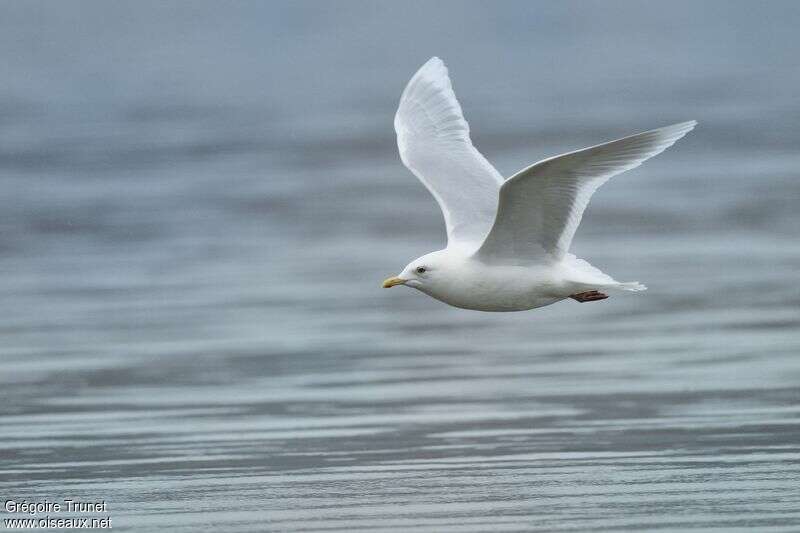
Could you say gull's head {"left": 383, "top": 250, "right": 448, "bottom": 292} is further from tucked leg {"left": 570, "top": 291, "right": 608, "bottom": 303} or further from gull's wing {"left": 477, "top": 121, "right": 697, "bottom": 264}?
tucked leg {"left": 570, "top": 291, "right": 608, "bottom": 303}

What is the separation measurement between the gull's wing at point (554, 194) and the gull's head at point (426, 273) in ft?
0.77

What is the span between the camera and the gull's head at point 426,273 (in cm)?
1141

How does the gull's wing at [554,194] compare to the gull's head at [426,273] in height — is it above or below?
above

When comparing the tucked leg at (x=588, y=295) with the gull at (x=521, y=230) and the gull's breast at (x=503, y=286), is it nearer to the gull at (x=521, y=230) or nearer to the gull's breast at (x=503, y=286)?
the gull at (x=521, y=230)

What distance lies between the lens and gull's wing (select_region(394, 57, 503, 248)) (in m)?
12.2

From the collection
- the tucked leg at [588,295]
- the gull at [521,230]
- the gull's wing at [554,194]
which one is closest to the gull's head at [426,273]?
the gull at [521,230]

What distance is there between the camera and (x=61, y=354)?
54.2ft

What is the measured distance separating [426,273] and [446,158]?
1578 millimetres

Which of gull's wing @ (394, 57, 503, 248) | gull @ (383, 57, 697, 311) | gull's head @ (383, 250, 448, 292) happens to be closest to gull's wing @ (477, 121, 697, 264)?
gull @ (383, 57, 697, 311)

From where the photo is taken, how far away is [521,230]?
11148 mm

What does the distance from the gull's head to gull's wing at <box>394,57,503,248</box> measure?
50 cm

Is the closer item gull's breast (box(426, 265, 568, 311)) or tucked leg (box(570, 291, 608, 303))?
gull's breast (box(426, 265, 568, 311))

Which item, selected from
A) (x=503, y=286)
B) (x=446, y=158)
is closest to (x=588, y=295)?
(x=503, y=286)

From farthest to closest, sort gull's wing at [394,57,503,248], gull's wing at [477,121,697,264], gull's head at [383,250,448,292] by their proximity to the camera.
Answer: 1. gull's wing at [394,57,503,248]
2. gull's head at [383,250,448,292]
3. gull's wing at [477,121,697,264]
